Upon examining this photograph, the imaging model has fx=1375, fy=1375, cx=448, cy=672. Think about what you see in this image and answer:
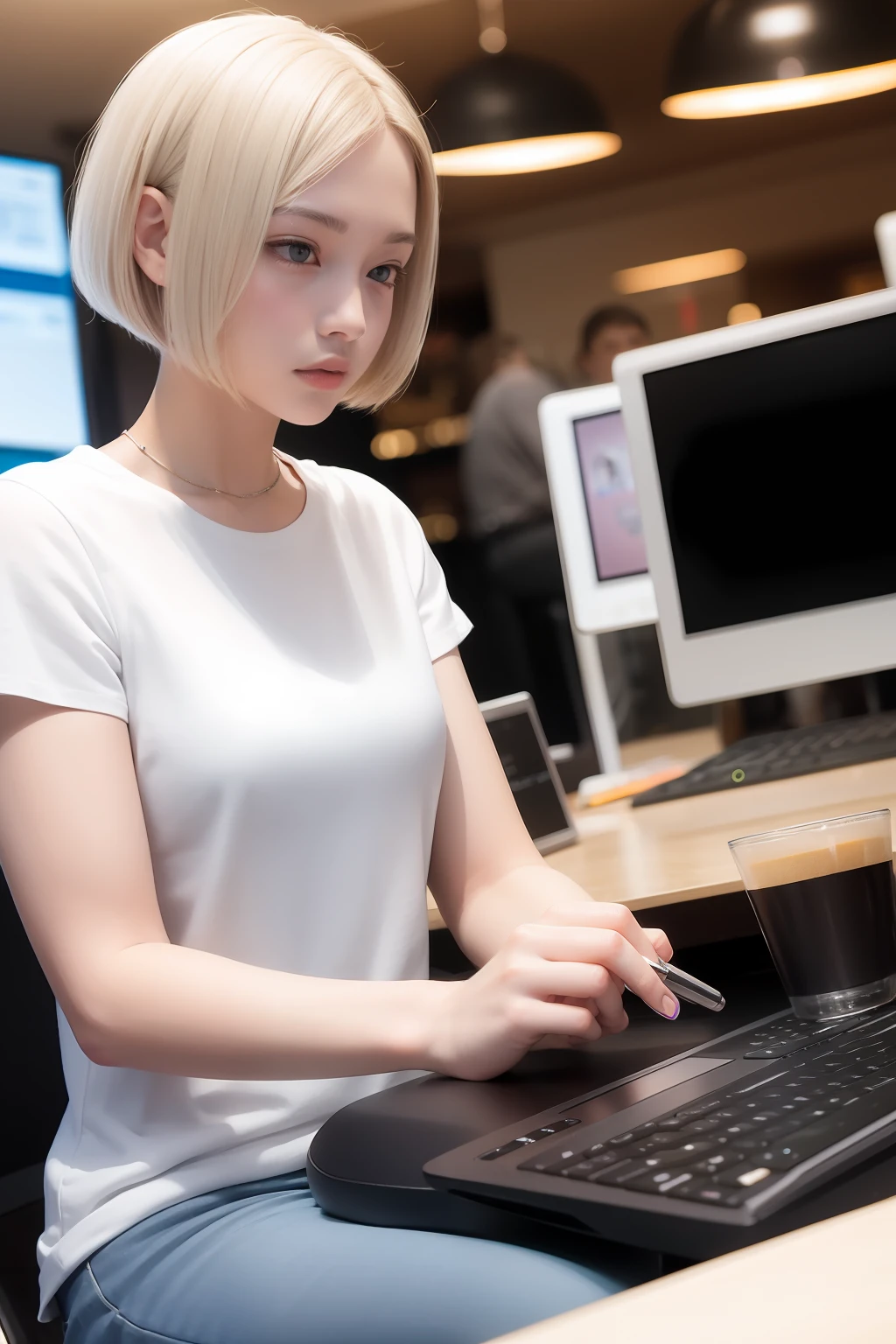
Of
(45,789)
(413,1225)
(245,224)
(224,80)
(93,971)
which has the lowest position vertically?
(413,1225)

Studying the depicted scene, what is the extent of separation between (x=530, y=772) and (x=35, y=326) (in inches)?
101

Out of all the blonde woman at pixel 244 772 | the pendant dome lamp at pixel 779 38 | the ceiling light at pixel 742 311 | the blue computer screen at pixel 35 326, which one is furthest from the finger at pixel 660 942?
the ceiling light at pixel 742 311

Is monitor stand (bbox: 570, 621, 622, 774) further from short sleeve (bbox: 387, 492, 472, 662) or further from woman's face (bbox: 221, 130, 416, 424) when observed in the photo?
woman's face (bbox: 221, 130, 416, 424)

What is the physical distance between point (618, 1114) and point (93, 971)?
1.13ft

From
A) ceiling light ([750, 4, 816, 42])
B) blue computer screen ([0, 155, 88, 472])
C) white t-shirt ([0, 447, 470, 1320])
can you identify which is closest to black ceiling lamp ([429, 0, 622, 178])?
ceiling light ([750, 4, 816, 42])

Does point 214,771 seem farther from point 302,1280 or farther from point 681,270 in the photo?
point 681,270

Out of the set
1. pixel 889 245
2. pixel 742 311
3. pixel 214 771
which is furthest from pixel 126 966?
pixel 742 311

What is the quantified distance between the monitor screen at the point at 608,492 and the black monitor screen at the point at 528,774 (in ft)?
1.74

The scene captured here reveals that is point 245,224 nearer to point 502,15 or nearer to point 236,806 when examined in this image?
point 236,806

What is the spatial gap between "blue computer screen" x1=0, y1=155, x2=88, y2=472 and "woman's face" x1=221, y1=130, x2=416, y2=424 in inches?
102

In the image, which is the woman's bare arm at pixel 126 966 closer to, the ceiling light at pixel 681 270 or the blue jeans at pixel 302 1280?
the blue jeans at pixel 302 1280

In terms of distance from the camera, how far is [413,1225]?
0.70 metres

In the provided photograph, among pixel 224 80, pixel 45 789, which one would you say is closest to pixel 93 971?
pixel 45 789

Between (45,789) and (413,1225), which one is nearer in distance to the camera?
(413,1225)
